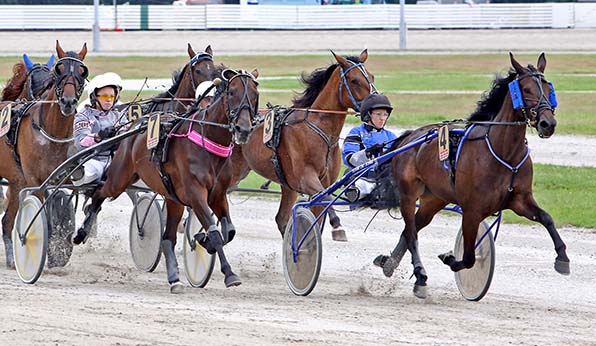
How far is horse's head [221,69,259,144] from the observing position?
821cm

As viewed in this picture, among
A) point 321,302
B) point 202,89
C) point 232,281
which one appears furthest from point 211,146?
point 321,302

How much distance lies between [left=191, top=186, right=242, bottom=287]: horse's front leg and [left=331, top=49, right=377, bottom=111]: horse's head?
149 cm

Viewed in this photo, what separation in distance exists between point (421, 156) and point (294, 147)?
1307 millimetres

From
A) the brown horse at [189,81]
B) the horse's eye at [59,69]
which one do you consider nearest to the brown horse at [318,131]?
the brown horse at [189,81]

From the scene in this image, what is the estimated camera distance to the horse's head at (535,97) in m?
7.59

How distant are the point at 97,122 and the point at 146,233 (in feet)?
3.21

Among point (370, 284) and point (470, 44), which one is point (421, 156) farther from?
point (470, 44)

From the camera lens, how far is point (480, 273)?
841cm

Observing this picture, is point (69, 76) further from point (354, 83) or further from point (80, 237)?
point (354, 83)

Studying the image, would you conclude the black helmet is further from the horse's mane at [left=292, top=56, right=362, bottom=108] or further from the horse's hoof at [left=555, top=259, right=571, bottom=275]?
the horse's hoof at [left=555, top=259, right=571, bottom=275]

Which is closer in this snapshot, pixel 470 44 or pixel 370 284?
pixel 370 284

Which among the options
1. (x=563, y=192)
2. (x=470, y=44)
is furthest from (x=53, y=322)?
(x=470, y=44)

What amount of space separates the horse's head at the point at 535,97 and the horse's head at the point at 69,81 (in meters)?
3.26

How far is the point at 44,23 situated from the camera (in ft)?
134
